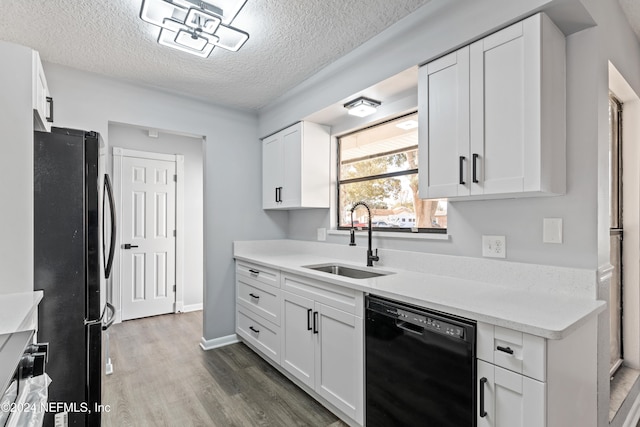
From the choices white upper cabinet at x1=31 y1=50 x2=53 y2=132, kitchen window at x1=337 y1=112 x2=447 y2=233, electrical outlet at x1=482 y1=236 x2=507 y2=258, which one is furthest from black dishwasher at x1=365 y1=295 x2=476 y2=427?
white upper cabinet at x1=31 y1=50 x2=53 y2=132

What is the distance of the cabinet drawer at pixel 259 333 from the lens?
8.61 feet

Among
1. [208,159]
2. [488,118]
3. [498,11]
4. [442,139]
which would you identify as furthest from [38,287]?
[498,11]

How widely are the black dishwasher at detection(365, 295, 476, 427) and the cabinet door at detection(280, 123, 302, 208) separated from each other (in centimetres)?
150

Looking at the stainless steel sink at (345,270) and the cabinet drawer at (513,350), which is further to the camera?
the stainless steel sink at (345,270)

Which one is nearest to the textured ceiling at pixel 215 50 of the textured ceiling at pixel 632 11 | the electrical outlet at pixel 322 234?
the textured ceiling at pixel 632 11

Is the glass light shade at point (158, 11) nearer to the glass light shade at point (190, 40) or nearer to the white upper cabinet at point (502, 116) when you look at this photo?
the glass light shade at point (190, 40)

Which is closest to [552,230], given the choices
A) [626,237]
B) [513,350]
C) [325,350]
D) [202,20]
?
[513,350]

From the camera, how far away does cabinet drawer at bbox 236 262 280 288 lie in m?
2.63

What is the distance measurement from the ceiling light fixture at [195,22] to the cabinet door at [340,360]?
176 cm

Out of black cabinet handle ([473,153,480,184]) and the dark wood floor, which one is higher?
black cabinet handle ([473,153,480,184])

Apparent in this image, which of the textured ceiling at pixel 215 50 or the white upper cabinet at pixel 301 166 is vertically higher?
the textured ceiling at pixel 215 50

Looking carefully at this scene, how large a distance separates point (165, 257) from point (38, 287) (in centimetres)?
272

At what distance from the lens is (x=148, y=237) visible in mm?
4113

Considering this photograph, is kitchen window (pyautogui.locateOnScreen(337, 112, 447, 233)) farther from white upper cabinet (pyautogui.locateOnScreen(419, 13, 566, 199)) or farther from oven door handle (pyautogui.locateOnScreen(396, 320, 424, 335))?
oven door handle (pyautogui.locateOnScreen(396, 320, 424, 335))
